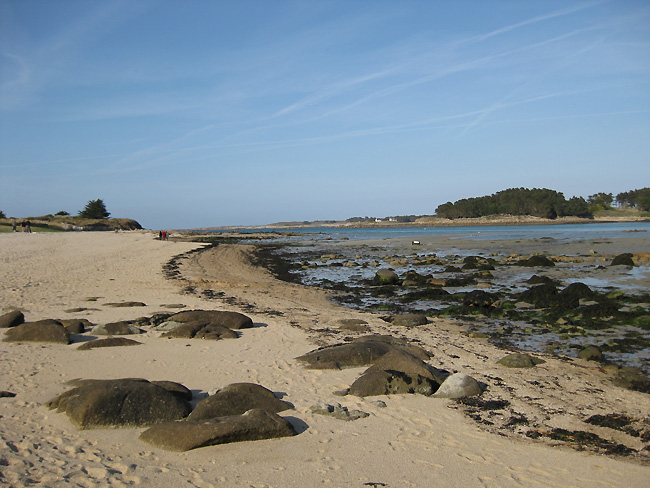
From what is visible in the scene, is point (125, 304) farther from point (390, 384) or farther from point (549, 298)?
point (549, 298)

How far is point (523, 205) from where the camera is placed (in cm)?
14938

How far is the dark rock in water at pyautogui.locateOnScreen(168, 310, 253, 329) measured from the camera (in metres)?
11.2

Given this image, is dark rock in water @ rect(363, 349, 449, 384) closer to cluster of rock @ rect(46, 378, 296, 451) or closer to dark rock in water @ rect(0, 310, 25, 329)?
cluster of rock @ rect(46, 378, 296, 451)

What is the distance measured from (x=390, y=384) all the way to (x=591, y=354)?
5056mm

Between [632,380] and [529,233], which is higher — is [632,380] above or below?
below

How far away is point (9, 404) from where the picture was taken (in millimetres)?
5777

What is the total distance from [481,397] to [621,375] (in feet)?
10.7

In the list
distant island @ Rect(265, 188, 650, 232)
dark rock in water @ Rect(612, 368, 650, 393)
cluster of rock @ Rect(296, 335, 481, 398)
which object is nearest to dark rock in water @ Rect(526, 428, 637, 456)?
cluster of rock @ Rect(296, 335, 481, 398)

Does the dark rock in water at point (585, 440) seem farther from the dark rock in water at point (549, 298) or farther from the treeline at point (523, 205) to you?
the treeline at point (523, 205)

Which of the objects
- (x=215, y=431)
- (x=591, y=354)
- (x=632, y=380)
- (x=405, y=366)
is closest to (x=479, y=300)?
(x=591, y=354)

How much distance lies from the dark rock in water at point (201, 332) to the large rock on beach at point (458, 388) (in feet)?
16.1

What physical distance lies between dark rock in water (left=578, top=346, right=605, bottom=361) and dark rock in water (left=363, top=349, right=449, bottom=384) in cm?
349

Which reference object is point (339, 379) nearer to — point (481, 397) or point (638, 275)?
point (481, 397)

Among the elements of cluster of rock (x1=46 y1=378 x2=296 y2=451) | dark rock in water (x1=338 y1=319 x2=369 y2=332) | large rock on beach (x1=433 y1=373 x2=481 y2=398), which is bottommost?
dark rock in water (x1=338 y1=319 x2=369 y2=332)
